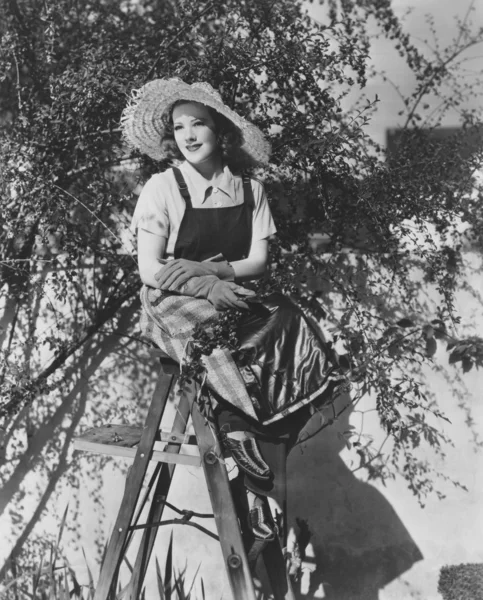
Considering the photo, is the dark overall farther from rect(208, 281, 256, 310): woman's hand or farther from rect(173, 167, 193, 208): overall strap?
rect(208, 281, 256, 310): woman's hand

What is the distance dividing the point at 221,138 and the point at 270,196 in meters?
0.60

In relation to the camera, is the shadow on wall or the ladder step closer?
the ladder step

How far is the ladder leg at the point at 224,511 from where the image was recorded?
2.50m

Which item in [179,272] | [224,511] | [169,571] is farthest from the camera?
[169,571]

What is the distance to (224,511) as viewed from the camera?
2553 mm

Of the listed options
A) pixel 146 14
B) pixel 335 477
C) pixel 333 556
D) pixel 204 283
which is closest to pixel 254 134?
pixel 204 283

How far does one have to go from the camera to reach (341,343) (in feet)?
12.4

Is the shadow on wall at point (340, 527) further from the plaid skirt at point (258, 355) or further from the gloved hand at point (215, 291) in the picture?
the gloved hand at point (215, 291)

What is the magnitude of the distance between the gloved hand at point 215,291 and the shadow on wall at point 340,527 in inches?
48.2

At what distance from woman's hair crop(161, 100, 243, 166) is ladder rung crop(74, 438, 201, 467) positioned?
4.07 feet

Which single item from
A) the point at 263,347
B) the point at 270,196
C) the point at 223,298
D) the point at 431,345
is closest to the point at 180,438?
the point at 263,347

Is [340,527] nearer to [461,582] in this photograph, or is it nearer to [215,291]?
[461,582]

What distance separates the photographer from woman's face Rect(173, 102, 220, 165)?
283cm

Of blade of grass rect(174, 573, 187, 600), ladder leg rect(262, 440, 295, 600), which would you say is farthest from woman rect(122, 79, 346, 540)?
blade of grass rect(174, 573, 187, 600)
